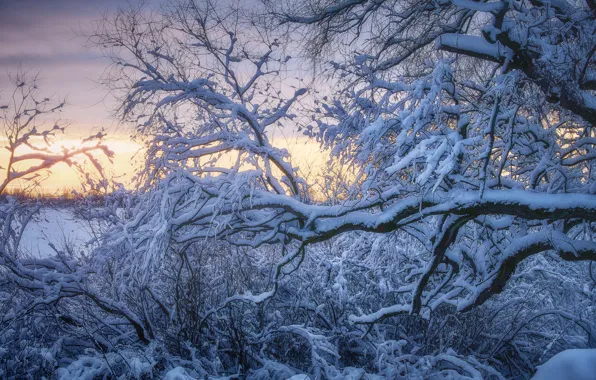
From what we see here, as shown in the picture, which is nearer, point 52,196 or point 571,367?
point 571,367

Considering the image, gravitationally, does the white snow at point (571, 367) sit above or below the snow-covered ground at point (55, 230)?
below

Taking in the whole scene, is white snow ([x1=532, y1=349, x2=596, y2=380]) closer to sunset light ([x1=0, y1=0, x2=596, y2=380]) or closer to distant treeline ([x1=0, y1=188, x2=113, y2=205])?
sunset light ([x1=0, y1=0, x2=596, y2=380])

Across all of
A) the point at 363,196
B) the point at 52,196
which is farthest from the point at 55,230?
the point at 363,196

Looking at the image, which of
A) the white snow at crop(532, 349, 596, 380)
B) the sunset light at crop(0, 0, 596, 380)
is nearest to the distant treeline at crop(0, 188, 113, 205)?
the sunset light at crop(0, 0, 596, 380)

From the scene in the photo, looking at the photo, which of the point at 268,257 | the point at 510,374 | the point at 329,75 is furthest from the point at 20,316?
the point at 510,374

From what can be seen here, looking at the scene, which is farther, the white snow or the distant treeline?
the distant treeline

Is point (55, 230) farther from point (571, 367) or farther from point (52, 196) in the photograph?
point (571, 367)

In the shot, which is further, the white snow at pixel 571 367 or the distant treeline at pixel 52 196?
the distant treeline at pixel 52 196

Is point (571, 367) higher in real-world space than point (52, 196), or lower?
lower

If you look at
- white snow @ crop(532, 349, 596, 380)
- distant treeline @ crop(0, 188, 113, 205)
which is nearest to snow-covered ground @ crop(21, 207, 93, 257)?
distant treeline @ crop(0, 188, 113, 205)

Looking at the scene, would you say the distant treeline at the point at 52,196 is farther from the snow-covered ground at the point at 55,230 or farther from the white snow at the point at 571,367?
the white snow at the point at 571,367

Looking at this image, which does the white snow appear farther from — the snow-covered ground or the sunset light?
the snow-covered ground

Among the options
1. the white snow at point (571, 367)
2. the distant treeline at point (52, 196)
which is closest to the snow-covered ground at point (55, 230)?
the distant treeline at point (52, 196)

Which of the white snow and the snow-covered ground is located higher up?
the snow-covered ground
